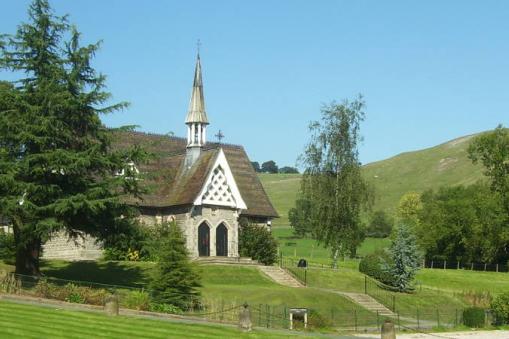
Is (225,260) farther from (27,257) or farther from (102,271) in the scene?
(27,257)

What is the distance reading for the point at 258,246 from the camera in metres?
58.2

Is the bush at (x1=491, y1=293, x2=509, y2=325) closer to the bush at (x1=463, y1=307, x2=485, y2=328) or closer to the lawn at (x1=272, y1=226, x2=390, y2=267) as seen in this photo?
the bush at (x1=463, y1=307, x2=485, y2=328)

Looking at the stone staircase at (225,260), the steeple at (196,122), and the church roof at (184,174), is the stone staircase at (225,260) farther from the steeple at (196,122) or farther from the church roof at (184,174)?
the steeple at (196,122)

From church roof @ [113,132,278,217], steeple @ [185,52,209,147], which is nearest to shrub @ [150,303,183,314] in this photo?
church roof @ [113,132,278,217]

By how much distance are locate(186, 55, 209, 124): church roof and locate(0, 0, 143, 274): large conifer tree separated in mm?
21128

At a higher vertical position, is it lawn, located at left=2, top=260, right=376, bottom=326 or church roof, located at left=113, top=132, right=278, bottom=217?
church roof, located at left=113, top=132, right=278, bottom=217

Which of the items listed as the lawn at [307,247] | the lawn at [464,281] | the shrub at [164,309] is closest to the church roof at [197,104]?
the lawn at [464,281]

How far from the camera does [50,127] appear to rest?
119 ft

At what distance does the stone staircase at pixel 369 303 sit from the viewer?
44625 millimetres

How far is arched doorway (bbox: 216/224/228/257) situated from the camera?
184 ft

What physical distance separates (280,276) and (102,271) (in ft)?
37.1

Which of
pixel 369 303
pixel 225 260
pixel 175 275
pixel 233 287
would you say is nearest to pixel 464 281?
pixel 369 303

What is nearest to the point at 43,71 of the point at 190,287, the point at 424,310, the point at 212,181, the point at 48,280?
the point at 48,280

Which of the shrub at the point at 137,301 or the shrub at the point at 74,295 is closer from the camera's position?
the shrub at the point at 74,295
